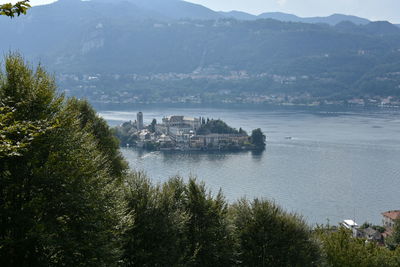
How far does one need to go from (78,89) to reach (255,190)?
62.0m

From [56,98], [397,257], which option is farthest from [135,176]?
[397,257]

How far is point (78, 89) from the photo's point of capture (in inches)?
3243

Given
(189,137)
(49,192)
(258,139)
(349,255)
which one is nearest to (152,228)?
(49,192)

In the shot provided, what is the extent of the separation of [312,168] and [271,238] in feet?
80.7

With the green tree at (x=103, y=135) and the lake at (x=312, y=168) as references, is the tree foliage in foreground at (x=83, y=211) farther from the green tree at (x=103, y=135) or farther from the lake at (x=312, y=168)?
the lake at (x=312, y=168)

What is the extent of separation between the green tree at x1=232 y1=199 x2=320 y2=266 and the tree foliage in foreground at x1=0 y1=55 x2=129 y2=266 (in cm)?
267

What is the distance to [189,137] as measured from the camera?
1625 inches

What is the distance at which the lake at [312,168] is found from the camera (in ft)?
77.4

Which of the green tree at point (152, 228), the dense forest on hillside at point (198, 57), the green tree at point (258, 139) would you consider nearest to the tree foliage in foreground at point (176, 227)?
the green tree at point (152, 228)

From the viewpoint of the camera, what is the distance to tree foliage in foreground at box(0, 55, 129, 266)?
3.90 meters

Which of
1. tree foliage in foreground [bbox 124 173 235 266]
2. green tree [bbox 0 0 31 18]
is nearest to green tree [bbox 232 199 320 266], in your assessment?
tree foliage in foreground [bbox 124 173 235 266]

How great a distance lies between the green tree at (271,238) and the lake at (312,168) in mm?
11444

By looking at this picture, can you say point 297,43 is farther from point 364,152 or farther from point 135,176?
point 135,176

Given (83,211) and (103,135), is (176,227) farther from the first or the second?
(103,135)
